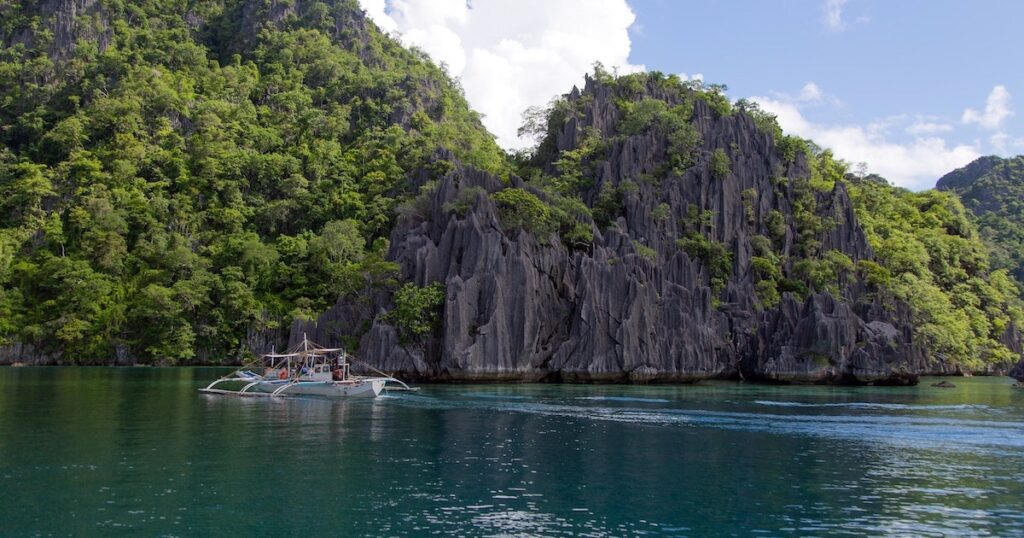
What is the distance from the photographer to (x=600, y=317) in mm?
72312

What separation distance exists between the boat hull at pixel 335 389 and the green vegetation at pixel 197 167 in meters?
18.5

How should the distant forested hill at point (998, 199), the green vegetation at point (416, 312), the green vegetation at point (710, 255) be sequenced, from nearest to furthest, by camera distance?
1. the green vegetation at point (416, 312)
2. the green vegetation at point (710, 255)
3. the distant forested hill at point (998, 199)

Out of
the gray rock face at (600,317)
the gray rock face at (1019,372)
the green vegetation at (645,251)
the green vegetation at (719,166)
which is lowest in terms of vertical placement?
the gray rock face at (1019,372)

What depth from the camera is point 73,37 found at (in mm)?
138125

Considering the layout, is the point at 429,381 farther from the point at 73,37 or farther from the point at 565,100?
the point at 73,37

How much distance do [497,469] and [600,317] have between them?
45600mm

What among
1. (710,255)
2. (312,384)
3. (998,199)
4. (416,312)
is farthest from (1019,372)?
Result: (998,199)

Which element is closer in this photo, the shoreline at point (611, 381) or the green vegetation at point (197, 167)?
the shoreline at point (611, 381)

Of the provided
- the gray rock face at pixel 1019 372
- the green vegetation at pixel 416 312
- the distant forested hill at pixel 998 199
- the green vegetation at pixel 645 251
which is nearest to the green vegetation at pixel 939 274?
the gray rock face at pixel 1019 372

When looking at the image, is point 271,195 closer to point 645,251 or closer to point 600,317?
point 645,251

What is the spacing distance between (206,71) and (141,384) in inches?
3525

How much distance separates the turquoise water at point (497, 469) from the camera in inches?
808

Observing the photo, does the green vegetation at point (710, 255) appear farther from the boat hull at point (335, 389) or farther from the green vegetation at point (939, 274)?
the boat hull at point (335, 389)

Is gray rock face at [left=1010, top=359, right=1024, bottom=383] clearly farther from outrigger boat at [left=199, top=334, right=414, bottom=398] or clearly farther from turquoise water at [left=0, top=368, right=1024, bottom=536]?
outrigger boat at [left=199, top=334, right=414, bottom=398]
